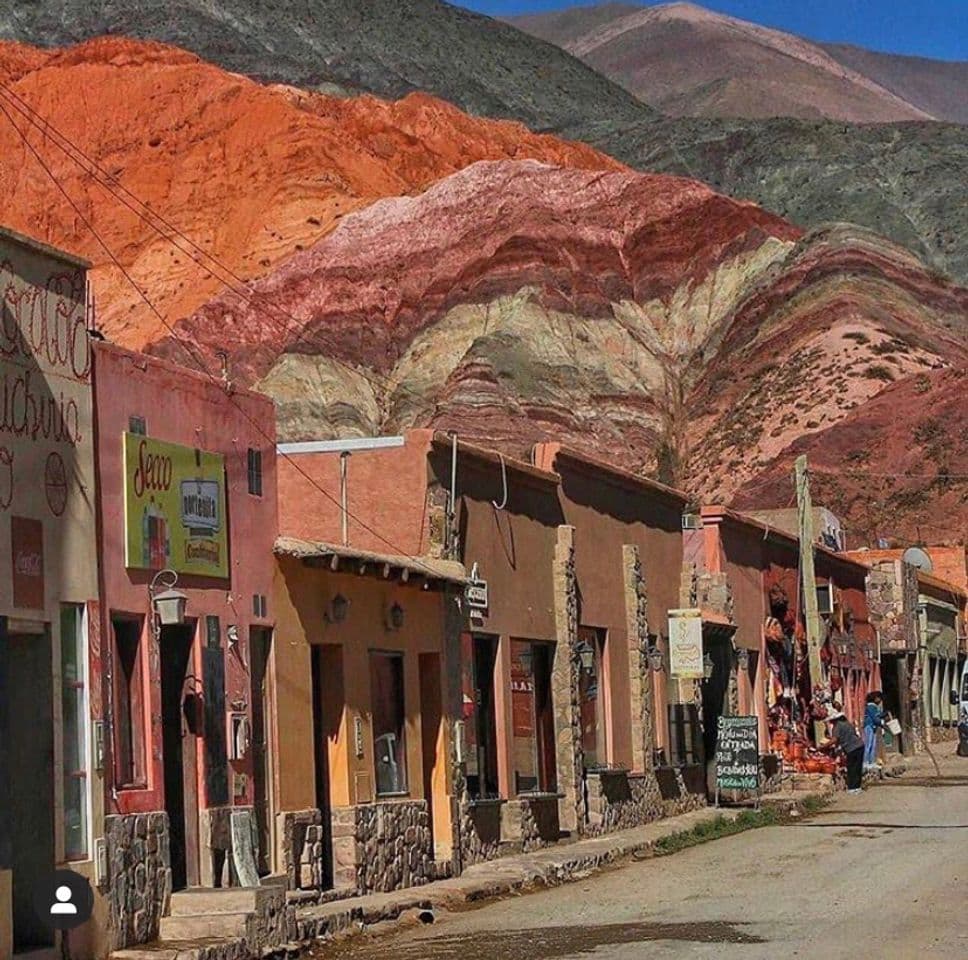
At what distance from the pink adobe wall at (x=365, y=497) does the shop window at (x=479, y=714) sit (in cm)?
168

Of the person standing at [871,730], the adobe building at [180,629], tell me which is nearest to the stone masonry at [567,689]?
the adobe building at [180,629]

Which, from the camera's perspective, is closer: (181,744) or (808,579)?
(181,744)

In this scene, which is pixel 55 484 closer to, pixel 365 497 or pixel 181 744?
pixel 181 744

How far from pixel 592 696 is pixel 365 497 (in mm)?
7020

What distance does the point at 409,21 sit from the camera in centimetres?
13238

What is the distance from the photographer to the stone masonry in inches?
→ 1054

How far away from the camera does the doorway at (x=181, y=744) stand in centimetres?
1684

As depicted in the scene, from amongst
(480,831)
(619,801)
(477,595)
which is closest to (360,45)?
(619,801)

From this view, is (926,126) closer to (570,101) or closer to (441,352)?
(570,101)

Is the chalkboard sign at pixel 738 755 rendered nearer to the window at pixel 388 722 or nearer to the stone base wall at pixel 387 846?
the stone base wall at pixel 387 846

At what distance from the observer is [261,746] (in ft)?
60.3

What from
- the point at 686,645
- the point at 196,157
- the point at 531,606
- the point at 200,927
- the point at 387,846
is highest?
the point at 196,157

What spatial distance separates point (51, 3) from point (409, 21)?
2324cm

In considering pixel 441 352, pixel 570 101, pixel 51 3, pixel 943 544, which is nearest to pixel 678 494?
pixel 943 544
